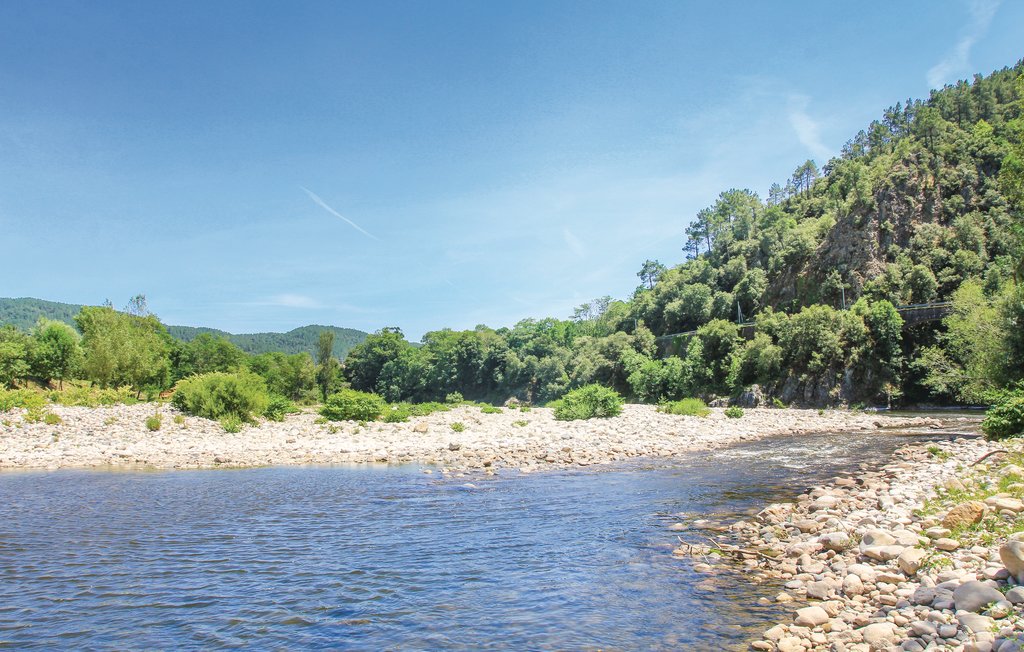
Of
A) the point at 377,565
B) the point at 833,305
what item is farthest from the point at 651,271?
the point at 377,565

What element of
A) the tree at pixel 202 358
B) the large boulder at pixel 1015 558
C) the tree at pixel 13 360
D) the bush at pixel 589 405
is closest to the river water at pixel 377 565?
the large boulder at pixel 1015 558

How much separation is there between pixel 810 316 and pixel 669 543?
179 feet

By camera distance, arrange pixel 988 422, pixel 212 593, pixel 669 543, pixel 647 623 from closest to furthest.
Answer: pixel 647 623, pixel 212 593, pixel 669 543, pixel 988 422

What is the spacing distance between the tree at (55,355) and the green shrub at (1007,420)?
229ft

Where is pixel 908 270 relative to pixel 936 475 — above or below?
above

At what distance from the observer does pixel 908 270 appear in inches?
2603

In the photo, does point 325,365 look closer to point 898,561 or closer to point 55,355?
point 55,355

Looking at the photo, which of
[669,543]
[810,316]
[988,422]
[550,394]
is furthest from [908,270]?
[669,543]

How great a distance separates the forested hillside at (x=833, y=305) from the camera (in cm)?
5231

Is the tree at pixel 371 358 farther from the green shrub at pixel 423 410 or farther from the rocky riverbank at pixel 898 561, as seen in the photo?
the rocky riverbank at pixel 898 561

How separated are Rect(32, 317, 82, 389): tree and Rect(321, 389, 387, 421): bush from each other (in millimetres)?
38787

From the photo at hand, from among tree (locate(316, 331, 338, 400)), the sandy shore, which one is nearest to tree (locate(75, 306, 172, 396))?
the sandy shore

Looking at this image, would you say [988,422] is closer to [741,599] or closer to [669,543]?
[669,543]

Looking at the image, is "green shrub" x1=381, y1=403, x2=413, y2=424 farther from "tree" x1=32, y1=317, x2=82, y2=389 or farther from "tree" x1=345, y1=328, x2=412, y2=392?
"tree" x1=345, y1=328, x2=412, y2=392
